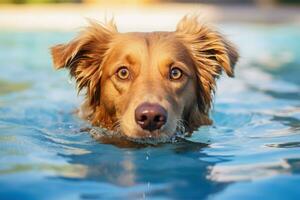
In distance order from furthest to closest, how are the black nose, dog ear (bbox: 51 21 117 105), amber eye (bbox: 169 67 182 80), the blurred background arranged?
the blurred background, dog ear (bbox: 51 21 117 105), amber eye (bbox: 169 67 182 80), the black nose

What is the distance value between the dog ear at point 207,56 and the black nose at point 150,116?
1.18m

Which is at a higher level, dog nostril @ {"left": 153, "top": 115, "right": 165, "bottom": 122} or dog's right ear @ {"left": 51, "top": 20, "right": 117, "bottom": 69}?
dog's right ear @ {"left": 51, "top": 20, "right": 117, "bottom": 69}

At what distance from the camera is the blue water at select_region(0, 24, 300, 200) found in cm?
377

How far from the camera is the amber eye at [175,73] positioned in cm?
530

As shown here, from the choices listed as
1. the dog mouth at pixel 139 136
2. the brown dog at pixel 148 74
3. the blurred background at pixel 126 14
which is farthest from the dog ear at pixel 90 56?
the blurred background at pixel 126 14

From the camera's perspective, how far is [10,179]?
3922 mm

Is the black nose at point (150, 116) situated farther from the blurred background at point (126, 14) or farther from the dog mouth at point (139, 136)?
the blurred background at point (126, 14)

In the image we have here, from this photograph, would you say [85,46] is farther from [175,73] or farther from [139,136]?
[139,136]

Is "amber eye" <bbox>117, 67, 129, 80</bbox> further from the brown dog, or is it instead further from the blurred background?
the blurred background

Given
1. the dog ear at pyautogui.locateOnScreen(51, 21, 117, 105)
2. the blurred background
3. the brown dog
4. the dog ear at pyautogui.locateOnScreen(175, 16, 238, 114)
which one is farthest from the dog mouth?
the blurred background

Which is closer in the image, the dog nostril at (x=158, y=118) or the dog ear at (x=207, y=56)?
the dog nostril at (x=158, y=118)

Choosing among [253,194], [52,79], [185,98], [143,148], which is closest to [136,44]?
[185,98]

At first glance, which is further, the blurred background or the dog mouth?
the blurred background

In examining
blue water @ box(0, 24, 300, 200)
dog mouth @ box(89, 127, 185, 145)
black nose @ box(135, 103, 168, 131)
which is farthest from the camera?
dog mouth @ box(89, 127, 185, 145)
